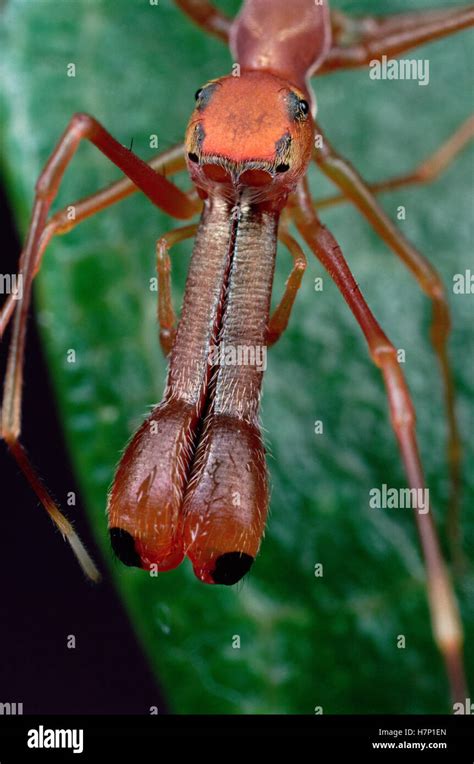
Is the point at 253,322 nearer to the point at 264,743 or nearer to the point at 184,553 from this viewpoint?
the point at 184,553

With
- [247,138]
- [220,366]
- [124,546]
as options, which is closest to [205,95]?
[247,138]

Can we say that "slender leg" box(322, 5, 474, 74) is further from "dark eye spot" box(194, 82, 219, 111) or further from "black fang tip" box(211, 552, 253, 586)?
"black fang tip" box(211, 552, 253, 586)

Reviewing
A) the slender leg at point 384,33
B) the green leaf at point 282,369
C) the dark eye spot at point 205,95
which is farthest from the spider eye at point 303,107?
the slender leg at point 384,33

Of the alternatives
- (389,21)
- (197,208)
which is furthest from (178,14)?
(197,208)

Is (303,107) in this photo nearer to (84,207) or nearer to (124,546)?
(84,207)

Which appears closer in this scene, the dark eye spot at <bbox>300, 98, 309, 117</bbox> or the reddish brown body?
the reddish brown body

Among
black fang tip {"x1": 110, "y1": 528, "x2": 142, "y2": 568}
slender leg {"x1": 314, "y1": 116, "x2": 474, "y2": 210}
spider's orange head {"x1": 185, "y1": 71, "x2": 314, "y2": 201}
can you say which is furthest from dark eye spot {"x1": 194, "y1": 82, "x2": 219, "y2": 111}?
slender leg {"x1": 314, "y1": 116, "x2": 474, "y2": 210}

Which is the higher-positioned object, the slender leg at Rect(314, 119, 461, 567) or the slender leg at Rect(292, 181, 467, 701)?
the slender leg at Rect(314, 119, 461, 567)
